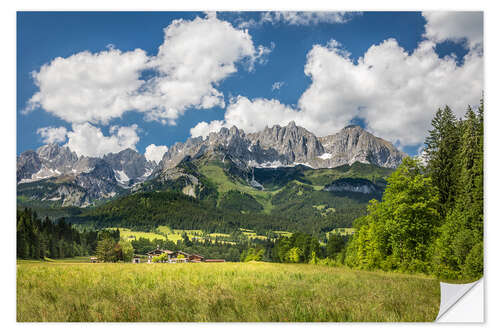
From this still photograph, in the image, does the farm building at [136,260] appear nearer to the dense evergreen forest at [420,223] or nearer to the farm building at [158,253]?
the dense evergreen forest at [420,223]

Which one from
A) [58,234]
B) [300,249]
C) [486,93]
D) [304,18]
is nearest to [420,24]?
[486,93]

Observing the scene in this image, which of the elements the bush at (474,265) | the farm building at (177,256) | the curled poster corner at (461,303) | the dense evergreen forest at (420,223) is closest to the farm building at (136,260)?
the dense evergreen forest at (420,223)

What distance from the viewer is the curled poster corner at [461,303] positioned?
7.28 m

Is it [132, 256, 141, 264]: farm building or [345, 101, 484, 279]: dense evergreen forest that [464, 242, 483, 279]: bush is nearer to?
[345, 101, 484, 279]: dense evergreen forest

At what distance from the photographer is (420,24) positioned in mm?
9570

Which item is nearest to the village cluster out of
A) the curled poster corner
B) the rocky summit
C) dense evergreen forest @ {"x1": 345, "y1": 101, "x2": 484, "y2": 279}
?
the rocky summit

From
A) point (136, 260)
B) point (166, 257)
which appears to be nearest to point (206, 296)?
point (136, 260)

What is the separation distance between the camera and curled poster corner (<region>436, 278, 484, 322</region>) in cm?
728

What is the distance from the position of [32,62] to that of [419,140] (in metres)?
13.2

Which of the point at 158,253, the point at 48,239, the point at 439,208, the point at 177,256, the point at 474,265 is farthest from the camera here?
the point at 439,208

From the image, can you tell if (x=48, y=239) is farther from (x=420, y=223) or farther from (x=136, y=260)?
(x=420, y=223)

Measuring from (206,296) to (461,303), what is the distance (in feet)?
22.2

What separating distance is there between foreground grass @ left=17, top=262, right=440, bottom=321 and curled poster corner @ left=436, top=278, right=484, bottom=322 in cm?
24

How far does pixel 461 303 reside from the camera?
7.89 metres
